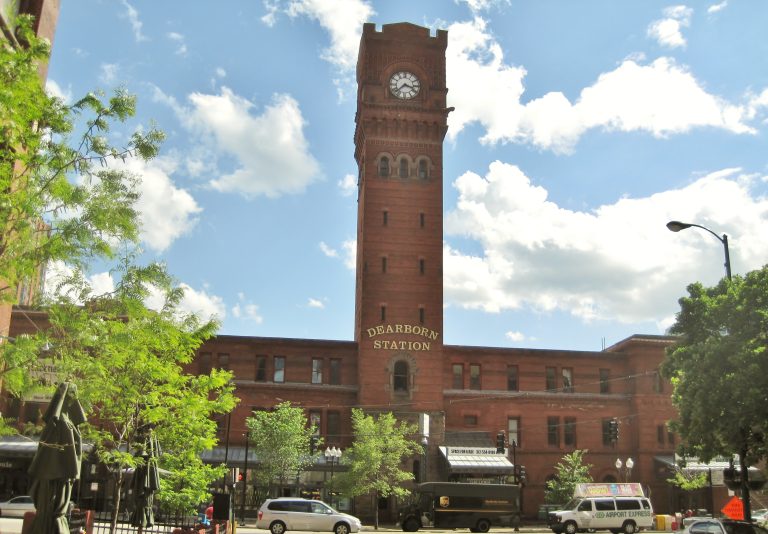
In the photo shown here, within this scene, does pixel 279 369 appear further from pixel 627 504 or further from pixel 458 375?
pixel 627 504

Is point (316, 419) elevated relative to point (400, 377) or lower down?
lower down

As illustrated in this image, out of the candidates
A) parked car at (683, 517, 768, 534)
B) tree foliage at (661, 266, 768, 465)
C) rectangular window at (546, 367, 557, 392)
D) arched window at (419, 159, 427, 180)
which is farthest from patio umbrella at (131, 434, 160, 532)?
rectangular window at (546, 367, 557, 392)

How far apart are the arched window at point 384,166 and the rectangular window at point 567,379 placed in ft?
67.8

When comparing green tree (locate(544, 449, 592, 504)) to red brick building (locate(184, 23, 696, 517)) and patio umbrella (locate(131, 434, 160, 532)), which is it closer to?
red brick building (locate(184, 23, 696, 517))

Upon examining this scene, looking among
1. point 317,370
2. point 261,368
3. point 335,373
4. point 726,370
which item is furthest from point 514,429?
point 726,370

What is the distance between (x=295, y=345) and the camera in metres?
56.6

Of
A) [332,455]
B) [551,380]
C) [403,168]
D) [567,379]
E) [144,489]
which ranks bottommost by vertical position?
[144,489]

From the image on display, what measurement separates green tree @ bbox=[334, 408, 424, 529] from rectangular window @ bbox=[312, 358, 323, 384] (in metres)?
5.61

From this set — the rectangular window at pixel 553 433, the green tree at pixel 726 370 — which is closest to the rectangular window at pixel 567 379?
the rectangular window at pixel 553 433

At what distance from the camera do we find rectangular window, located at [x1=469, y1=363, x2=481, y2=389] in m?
58.0

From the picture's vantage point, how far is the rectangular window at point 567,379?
194ft

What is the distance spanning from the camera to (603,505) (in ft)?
139

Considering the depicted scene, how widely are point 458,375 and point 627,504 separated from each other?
18.0 m

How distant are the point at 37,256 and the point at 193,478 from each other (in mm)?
16865
